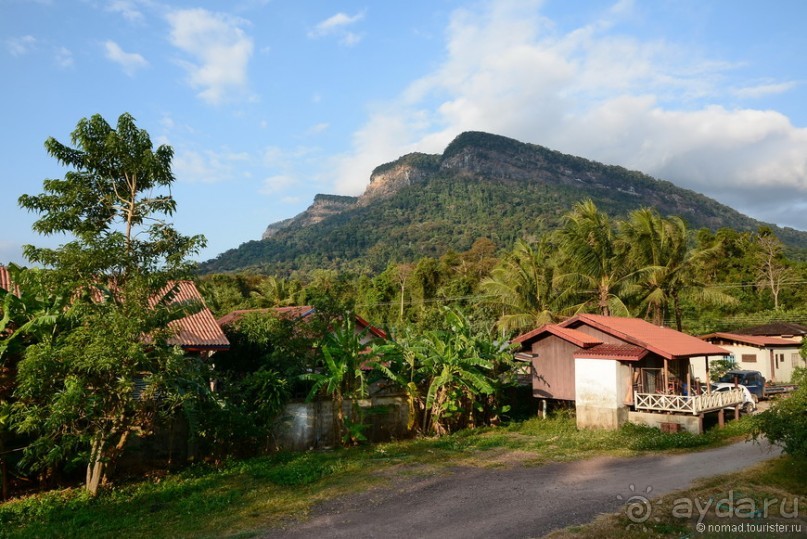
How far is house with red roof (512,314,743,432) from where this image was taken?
60.6 ft

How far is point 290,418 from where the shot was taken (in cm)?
1562

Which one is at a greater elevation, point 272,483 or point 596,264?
point 596,264

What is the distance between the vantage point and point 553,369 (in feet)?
68.7

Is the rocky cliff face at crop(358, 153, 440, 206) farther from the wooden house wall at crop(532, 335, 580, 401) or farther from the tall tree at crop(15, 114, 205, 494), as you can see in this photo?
the tall tree at crop(15, 114, 205, 494)

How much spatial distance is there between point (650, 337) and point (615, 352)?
6.38ft

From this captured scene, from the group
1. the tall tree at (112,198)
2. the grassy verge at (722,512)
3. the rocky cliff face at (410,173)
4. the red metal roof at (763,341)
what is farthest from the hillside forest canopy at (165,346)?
the rocky cliff face at (410,173)

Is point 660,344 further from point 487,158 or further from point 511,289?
point 487,158

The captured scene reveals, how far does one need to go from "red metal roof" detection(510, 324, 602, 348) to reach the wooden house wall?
36 cm

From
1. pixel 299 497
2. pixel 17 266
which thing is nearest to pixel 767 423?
pixel 299 497

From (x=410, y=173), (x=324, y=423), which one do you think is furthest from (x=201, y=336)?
→ (x=410, y=173)

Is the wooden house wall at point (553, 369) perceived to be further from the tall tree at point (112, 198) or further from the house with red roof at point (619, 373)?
the tall tree at point (112, 198)

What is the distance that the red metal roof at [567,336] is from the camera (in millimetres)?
19688

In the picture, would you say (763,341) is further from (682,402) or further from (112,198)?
(112,198)

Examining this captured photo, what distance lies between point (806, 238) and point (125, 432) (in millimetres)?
156292
